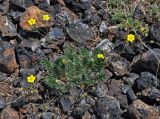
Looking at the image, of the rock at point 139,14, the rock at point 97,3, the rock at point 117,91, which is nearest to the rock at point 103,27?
the rock at point 97,3

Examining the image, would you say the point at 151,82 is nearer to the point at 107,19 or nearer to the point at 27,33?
the point at 107,19

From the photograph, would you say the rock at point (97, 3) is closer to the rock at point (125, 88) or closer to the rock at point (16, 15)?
the rock at point (16, 15)

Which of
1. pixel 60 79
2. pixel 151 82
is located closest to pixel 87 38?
pixel 60 79

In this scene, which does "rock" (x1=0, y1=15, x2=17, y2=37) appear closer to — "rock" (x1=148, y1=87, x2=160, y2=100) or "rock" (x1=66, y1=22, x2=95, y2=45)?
"rock" (x1=66, y1=22, x2=95, y2=45)

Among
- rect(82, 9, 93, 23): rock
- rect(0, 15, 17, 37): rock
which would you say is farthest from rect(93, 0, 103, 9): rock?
rect(0, 15, 17, 37): rock

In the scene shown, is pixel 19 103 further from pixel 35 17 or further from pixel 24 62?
pixel 35 17

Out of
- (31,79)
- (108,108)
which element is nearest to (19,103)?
(31,79)
